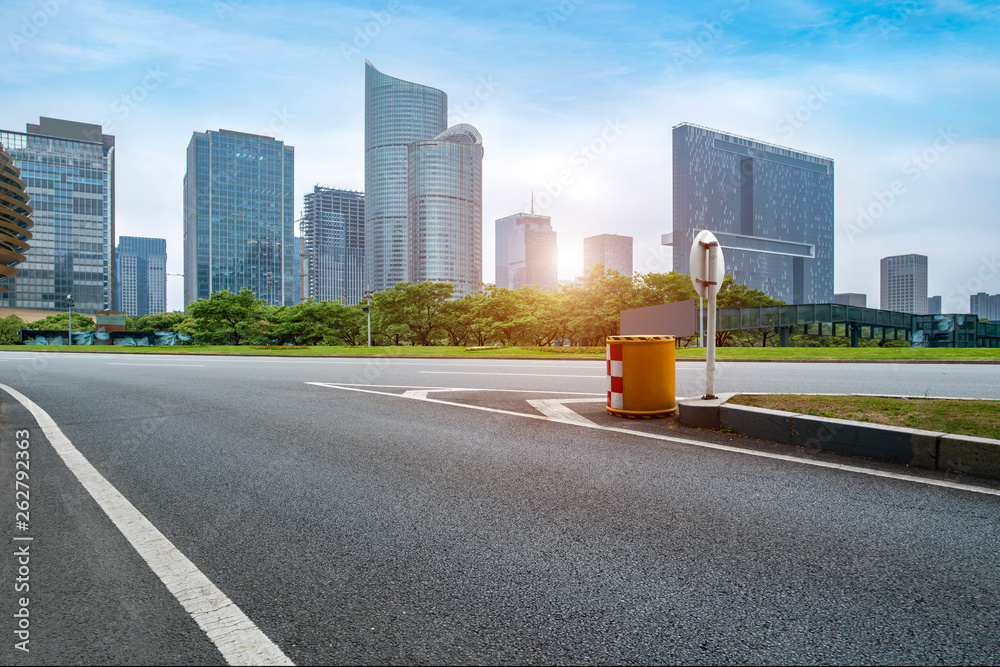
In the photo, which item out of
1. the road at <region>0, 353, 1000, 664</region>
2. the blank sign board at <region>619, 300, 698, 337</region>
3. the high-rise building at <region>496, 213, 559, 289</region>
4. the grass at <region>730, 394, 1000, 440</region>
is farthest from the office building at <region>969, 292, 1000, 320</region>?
the road at <region>0, 353, 1000, 664</region>

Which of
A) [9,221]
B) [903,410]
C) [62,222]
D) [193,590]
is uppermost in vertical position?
[62,222]

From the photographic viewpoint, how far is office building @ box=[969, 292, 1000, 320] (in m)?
161

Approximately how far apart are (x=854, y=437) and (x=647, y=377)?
8.02 ft

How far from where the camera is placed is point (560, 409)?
811 cm

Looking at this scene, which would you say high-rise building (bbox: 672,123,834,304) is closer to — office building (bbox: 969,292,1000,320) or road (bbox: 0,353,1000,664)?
office building (bbox: 969,292,1000,320)

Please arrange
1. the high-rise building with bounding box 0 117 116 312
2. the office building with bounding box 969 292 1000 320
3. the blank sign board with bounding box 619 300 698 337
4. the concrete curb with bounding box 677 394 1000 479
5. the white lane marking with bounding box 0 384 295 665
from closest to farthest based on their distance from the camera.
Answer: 1. the white lane marking with bounding box 0 384 295 665
2. the concrete curb with bounding box 677 394 1000 479
3. the blank sign board with bounding box 619 300 698 337
4. the high-rise building with bounding box 0 117 116 312
5. the office building with bounding box 969 292 1000 320

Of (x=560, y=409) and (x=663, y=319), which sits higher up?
(x=663, y=319)

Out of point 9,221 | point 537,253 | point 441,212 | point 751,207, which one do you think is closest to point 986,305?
→ point 751,207

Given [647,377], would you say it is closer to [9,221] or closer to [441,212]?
[9,221]

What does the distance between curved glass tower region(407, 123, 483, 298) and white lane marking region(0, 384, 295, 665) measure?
16665 cm

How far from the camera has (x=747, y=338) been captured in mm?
55281

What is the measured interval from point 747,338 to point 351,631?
191 ft

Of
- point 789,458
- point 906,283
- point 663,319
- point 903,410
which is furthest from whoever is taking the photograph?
point 906,283

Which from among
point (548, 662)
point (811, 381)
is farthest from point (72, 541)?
point (811, 381)
